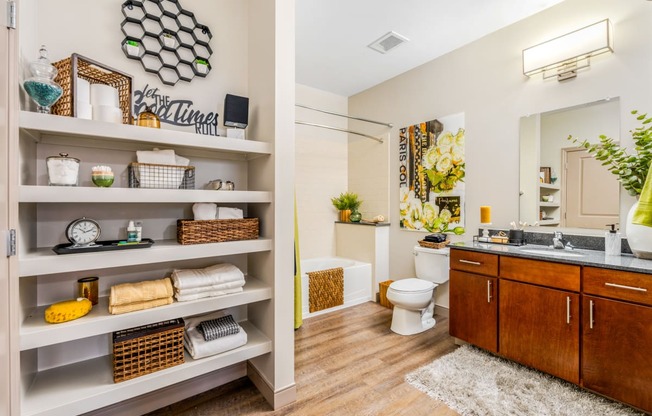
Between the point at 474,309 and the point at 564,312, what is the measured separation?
0.60m

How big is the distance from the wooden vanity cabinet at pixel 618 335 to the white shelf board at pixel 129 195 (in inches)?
80.2

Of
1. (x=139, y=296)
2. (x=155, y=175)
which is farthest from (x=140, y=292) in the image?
(x=155, y=175)

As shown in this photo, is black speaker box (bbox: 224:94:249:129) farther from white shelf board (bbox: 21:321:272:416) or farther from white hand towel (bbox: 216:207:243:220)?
white shelf board (bbox: 21:321:272:416)

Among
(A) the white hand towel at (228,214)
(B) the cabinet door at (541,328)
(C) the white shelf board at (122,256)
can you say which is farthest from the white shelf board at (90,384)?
(B) the cabinet door at (541,328)

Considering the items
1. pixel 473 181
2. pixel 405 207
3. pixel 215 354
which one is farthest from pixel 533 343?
pixel 215 354

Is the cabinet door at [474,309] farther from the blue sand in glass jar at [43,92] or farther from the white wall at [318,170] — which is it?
the blue sand in glass jar at [43,92]

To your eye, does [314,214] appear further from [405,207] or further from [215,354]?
[215,354]

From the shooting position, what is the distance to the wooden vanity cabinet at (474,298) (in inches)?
89.7

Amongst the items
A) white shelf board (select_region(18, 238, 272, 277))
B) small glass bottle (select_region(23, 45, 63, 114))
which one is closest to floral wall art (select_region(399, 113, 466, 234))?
white shelf board (select_region(18, 238, 272, 277))

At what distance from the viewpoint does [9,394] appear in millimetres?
1151

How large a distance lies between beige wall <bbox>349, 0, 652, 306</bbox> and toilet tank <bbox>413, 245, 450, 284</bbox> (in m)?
0.26

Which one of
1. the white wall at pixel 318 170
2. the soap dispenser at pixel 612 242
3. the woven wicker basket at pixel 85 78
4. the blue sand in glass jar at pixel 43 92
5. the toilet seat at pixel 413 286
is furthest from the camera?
the white wall at pixel 318 170

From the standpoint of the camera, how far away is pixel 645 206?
182 centimetres

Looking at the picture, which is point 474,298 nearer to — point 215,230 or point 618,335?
point 618,335
